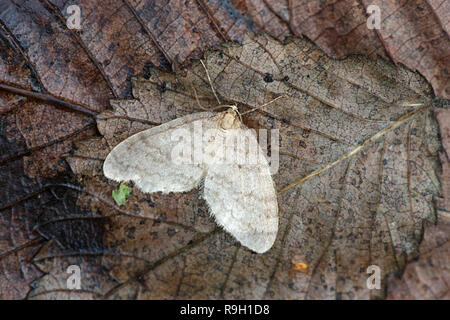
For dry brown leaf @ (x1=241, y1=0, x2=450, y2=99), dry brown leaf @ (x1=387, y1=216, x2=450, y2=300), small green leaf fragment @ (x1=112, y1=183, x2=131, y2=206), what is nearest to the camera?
dry brown leaf @ (x1=387, y1=216, x2=450, y2=300)

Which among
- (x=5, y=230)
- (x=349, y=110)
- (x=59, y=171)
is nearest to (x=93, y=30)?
(x=59, y=171)

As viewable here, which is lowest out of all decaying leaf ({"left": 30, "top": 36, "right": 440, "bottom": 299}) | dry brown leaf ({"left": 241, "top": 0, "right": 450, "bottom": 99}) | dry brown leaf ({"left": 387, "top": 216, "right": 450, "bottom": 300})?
dry brown leaf ({"left": 387, "top": 216, "right": 450, "bottom": 300})

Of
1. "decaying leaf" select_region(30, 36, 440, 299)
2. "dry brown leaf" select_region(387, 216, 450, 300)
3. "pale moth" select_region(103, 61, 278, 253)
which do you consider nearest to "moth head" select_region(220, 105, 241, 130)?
"pale moth" select_region(103, 61, 278, 253)

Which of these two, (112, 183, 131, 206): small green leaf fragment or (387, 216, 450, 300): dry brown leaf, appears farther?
(112, 183, 131, 206): small green leaf fragment

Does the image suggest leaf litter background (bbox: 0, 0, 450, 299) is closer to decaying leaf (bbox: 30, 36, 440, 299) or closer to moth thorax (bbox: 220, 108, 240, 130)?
decaying leaf (bbox: 30, 36, 440, 299)

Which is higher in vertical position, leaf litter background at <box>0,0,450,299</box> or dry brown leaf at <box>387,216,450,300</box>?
leaf litter background at <box>0,0,450,299</box>

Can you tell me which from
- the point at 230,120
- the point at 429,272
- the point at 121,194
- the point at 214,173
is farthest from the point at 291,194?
the point at 121,194
